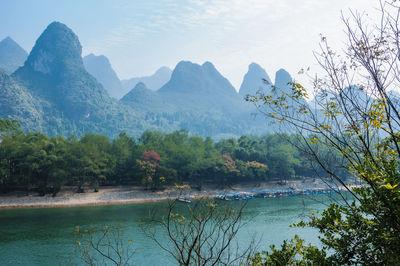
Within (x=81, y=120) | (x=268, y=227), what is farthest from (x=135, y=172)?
(x=81, y=120)

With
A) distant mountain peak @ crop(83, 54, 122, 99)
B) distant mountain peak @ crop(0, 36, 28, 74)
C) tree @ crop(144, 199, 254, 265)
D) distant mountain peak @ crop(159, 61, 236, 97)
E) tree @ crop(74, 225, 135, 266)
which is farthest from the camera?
distant mountain peak @ crop(83, 54, 122, 99)

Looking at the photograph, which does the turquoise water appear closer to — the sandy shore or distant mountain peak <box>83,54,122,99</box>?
the sandy shore

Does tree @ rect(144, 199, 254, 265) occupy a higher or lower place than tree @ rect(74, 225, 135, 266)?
higher

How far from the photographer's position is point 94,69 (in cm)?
17838

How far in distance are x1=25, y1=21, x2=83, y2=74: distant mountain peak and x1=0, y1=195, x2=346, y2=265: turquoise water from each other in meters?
82.9

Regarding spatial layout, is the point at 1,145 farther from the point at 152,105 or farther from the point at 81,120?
the point at 152,105

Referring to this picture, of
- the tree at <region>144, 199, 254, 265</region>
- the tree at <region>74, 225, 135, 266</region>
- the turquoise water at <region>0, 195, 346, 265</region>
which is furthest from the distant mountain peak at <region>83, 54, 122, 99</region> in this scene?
the tree at <region>144, 199, 254, 265</region>

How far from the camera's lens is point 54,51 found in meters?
94.8

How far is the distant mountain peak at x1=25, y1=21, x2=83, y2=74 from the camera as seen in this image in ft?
306

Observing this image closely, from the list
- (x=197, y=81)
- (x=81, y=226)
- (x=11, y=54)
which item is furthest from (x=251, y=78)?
(x=81, y=226)

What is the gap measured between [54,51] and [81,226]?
91732mm

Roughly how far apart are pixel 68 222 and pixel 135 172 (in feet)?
36.4

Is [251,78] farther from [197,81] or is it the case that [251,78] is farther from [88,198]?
Answer: [88,198]

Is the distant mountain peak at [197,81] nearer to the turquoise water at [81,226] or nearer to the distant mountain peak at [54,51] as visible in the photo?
the distant mountain peak at [54,51]
